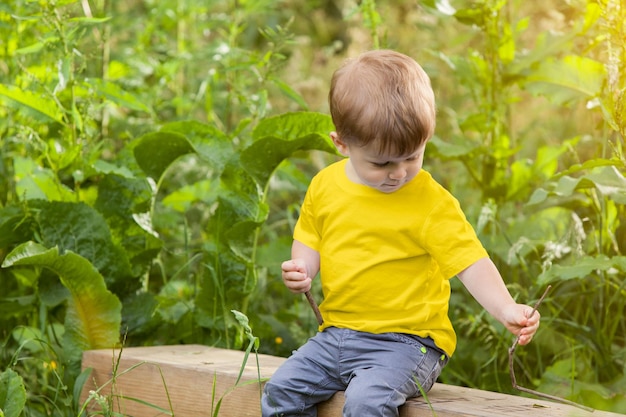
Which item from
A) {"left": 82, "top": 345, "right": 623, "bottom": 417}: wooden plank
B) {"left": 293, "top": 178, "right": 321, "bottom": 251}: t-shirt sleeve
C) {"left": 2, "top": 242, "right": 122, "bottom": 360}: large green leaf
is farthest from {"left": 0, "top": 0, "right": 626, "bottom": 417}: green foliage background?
{"left": 293, "top": 178, "right": 321, "bottom": 251}: t-shirt sleeve

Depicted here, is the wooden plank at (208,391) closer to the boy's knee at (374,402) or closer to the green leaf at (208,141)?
the boy's knee at (374,402)

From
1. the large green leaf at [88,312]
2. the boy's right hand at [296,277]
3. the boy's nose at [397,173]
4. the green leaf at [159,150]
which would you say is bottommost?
the large green leaf at [88,312]

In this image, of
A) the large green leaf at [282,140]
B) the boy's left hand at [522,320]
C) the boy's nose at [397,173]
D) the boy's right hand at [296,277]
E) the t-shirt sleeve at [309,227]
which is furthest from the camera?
the large green leaf at [282,140]

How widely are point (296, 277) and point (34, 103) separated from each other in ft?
3.74

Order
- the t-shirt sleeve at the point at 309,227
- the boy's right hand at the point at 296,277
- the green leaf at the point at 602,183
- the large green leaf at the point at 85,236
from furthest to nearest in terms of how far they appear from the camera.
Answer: the large green leaf at the point at 85,236 < the green leaf at the point at 602,183 < the t-shirt sleeve at the point at 309,227 < the boy's right hand at the point at 296,277

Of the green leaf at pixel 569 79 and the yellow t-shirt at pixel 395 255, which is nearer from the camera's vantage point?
the yellow t-shirt at pixel 395 255

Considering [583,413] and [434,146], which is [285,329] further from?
[583,413]

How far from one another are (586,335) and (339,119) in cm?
118

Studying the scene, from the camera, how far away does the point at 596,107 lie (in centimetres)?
263

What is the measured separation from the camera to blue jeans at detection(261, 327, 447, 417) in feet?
6.00

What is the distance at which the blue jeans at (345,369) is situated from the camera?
183 centimetres

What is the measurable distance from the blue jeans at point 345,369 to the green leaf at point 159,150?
2.89 feet

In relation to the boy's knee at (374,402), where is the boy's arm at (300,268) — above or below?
above

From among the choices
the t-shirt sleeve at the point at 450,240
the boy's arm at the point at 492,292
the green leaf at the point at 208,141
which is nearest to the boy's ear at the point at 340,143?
the t-shirt sleeve at the point at 450,240
